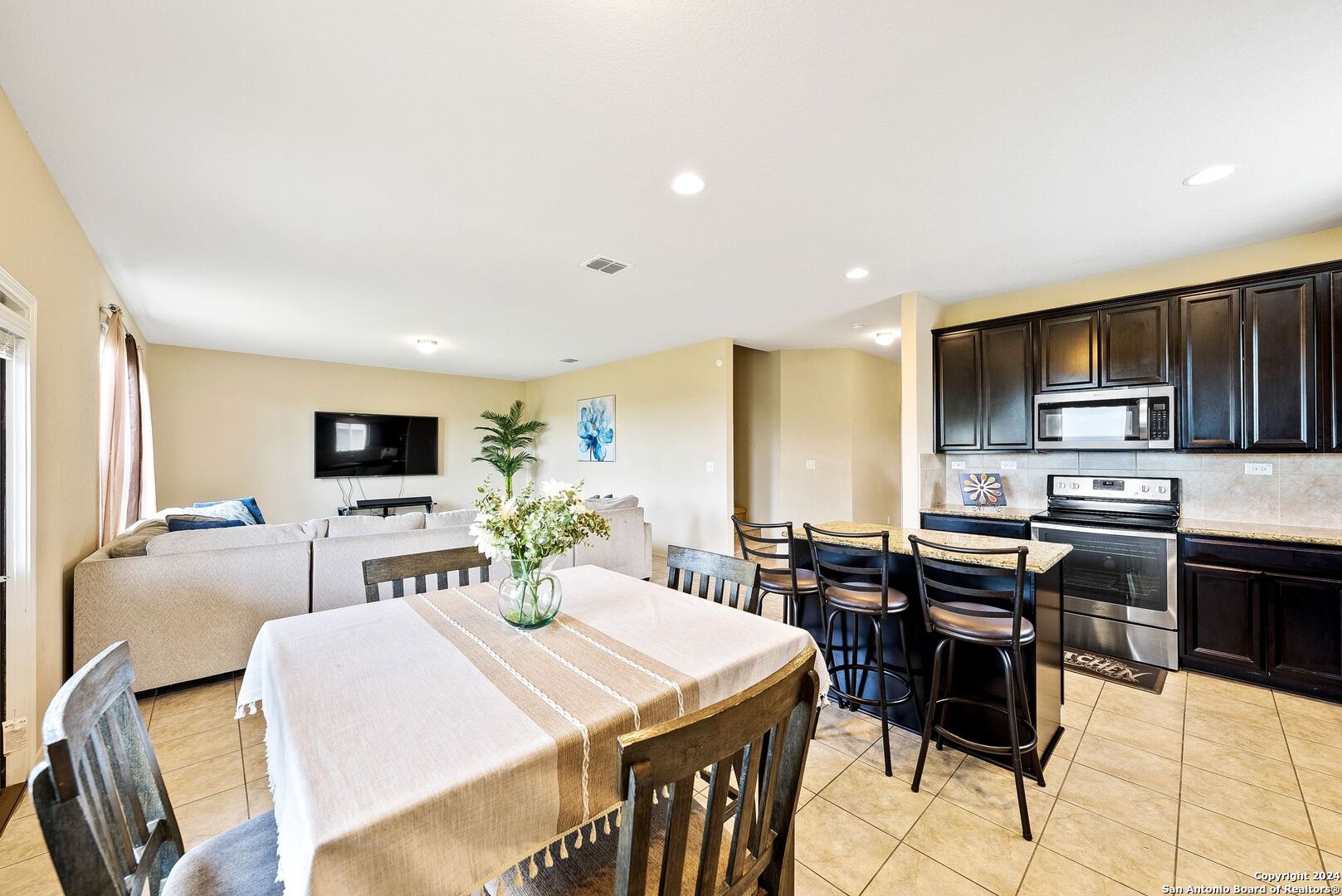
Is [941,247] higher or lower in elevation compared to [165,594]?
higher

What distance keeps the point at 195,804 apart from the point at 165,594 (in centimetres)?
134

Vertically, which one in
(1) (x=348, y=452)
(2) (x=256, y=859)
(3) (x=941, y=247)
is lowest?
(2) (x=256, y=859)

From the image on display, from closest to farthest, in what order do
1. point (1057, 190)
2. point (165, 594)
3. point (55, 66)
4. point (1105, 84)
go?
point (55, 66)
point (1105, 84)
point (1057, 190)
point (165, 594)

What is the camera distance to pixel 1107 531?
322cm

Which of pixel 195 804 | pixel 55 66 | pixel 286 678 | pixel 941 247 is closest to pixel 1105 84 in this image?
pixel 941 247

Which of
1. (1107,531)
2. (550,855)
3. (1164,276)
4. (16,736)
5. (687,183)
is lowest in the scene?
(16,736)

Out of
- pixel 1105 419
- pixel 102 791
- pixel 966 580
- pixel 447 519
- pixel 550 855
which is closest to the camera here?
pixel 102 791

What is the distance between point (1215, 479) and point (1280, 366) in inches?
29.7

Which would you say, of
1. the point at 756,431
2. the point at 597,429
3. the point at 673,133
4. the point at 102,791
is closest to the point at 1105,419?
the point at 673,133

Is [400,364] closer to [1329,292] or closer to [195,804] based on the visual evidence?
[195,804]

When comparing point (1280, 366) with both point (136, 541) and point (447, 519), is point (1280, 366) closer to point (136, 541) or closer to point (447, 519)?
point (447, 519)

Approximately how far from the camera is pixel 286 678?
4.06 feet

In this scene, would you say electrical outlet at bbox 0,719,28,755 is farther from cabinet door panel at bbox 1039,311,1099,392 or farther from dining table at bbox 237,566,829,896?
cabinet door panel at bbox 1039,311,1099,392

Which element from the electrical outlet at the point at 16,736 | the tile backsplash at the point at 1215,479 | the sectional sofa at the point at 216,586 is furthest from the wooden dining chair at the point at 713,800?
the tile backsplash at the point at 1215,479
